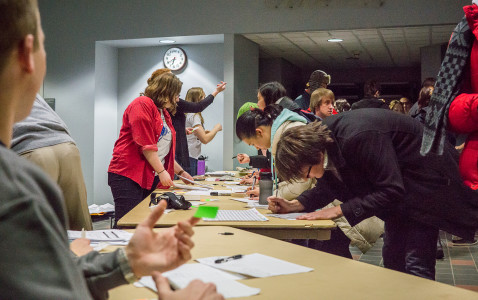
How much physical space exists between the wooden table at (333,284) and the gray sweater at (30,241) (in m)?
0.76

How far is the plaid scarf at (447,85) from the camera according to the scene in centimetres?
179

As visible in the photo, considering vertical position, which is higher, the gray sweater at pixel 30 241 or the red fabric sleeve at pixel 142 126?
the red fabric sleeve at pixel 142 126

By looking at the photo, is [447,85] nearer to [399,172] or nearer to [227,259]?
[399,172]

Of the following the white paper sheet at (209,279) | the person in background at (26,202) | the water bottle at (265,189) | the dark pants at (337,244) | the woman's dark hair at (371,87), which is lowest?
the dark pants at (337,244)

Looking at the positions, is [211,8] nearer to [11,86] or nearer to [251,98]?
[251,98]

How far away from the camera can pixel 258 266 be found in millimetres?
1599

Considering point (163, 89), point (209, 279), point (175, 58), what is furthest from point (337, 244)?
point (175, 58)

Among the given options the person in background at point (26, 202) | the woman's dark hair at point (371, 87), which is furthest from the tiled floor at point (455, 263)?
the person in background at point (26, 202)

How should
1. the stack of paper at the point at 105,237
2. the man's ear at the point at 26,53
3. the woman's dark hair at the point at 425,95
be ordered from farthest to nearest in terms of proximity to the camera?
Result: the woman's dark hair at the point at 425,95 < the stack of paper at the point at 105,237 < the man's ear at the point at 26,53

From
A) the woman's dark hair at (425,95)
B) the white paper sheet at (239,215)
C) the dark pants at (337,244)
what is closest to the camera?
the white paper sheet at (239,215)

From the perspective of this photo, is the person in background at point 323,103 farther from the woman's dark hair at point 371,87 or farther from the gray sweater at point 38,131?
the gray sweater at point 38,131

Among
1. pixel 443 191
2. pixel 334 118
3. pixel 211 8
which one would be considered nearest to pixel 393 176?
pixel 443 191

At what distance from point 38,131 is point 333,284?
108cm

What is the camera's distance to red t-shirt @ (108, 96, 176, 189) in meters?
3.51
